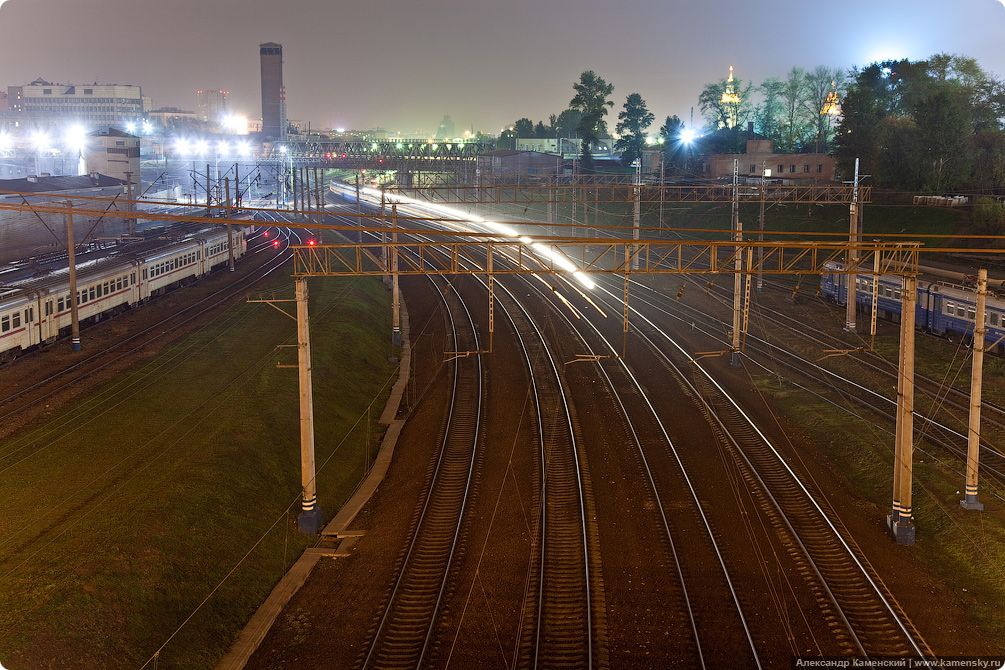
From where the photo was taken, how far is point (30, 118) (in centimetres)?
13612

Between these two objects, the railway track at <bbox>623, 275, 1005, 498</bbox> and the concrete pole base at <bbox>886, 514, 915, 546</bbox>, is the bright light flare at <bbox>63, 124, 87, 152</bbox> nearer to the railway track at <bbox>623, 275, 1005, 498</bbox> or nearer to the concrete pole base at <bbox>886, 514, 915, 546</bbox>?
the railway track at <bbox>623, 275, 1005, 498</bbox>

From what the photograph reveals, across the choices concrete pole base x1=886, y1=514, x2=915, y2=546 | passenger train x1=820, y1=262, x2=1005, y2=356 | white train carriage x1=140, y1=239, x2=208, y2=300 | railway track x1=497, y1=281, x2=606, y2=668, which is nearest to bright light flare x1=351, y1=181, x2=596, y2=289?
railway track x1=497, y1=281, x2=606, y2=668

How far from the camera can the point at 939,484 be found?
17.8 meters

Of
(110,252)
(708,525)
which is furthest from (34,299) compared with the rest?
(708,525)

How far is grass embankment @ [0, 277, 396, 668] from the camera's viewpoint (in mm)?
12195

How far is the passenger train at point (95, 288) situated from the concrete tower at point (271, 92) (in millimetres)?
84119

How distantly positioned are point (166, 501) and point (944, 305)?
90.4 feet

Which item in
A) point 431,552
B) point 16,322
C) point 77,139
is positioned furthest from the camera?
point 77,139

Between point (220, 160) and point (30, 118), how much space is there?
58.3 metres

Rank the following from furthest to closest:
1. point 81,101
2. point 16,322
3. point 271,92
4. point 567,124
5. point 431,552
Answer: point 81,101, point 567,124, point 271,92, point 16,322, point 431,552

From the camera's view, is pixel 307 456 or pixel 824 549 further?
pixel 307 456

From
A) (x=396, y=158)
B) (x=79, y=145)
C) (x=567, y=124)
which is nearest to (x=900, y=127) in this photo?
(x=396, y=158)

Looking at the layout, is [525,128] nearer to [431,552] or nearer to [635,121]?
[635,121]

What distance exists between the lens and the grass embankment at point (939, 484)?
14250 mm
